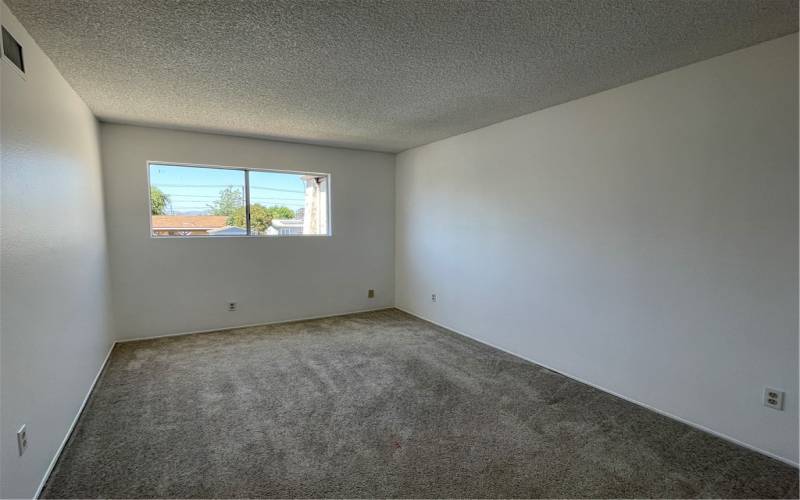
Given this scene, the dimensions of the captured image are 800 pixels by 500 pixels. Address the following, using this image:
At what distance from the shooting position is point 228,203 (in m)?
4.48

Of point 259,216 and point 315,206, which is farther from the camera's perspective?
point 315,206

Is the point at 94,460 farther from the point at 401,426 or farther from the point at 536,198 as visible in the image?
the point at 536,198

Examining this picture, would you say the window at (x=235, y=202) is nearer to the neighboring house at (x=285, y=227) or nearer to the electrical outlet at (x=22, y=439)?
the neighboring house at (x=285, y=227)

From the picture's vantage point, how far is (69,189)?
2.53 m

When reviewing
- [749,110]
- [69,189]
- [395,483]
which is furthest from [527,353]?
[69,189]

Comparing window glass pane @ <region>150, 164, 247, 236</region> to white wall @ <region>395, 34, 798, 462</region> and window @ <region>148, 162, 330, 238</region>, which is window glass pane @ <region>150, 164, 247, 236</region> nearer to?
window @ <region>148, 162, 330, 238</region>

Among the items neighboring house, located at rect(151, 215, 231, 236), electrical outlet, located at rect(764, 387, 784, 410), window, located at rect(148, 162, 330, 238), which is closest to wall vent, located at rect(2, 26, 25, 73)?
window, located at rect(148, 162, 330, 238)

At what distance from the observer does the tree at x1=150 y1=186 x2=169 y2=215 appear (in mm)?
4090

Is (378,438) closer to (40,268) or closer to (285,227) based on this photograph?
(40,268)

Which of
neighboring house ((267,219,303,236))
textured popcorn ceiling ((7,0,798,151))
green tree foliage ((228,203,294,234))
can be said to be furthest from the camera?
neighboring house ((267,219,303,236))

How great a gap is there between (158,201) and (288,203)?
1.45 m

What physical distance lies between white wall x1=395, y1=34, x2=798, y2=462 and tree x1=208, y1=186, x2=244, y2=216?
2.92 meters

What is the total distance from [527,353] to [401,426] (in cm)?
170

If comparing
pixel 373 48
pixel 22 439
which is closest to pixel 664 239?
pixel 373 48
